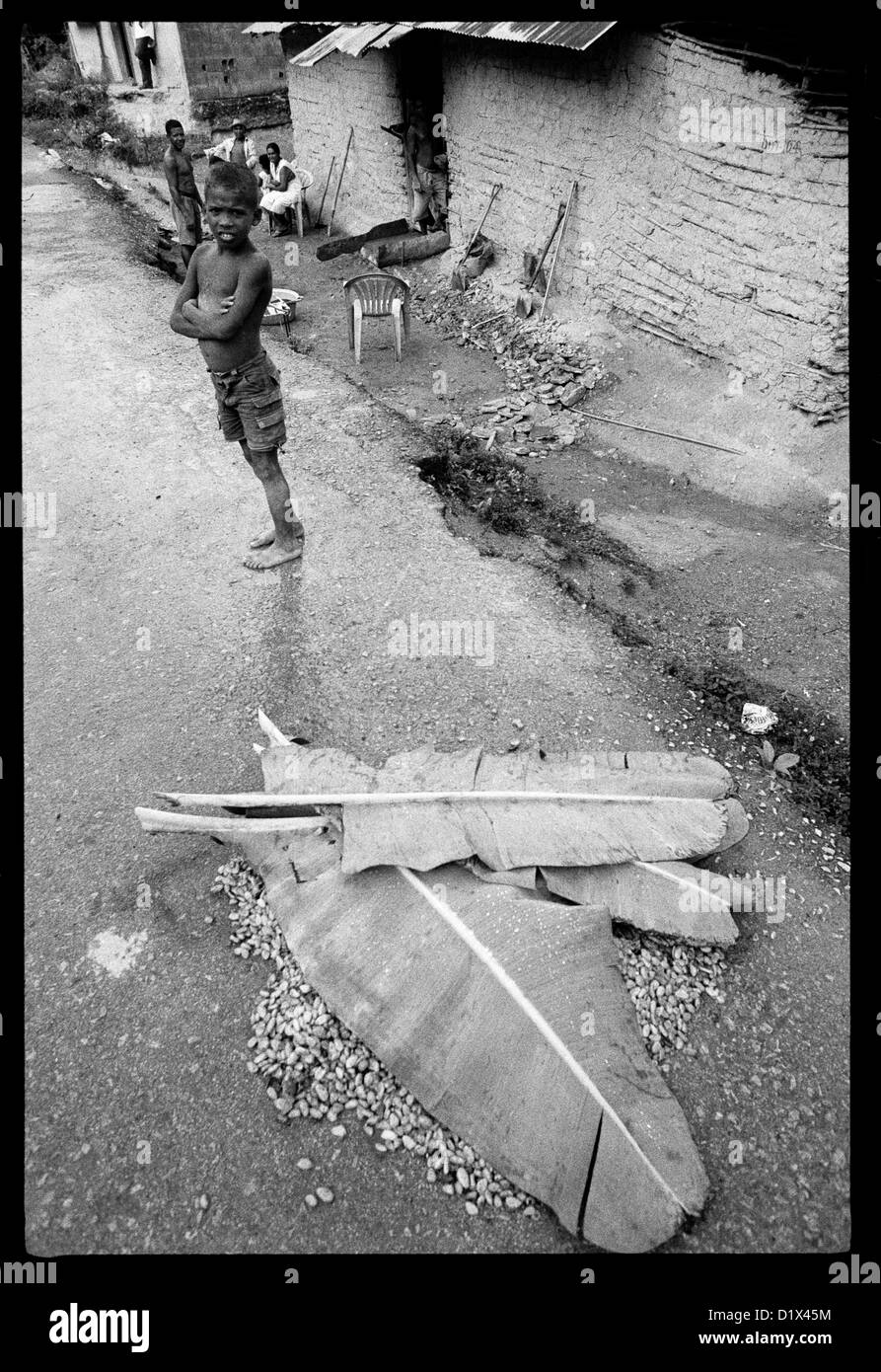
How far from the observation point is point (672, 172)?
25.2 ft

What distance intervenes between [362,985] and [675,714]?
2.54 meters

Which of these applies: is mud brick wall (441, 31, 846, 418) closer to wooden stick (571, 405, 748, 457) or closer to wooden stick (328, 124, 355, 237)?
wooden stick (571, 405, 748, 457)

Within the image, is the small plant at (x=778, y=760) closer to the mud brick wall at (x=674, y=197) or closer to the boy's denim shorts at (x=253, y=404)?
the boy's denim shorts at (x=253, y=404)

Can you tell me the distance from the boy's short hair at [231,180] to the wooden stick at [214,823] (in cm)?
329

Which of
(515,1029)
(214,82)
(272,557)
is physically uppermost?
(214,82)

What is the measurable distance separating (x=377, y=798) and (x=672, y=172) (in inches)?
285

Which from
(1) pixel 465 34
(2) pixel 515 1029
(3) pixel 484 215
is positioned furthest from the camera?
(3) pixel 484 215

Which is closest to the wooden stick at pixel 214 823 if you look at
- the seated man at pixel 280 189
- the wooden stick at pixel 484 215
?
the wooden stick at pixel 484 215

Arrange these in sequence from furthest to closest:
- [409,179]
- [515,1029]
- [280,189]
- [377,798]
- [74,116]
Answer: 1. [74,116]
2. [280,189]
3. [409,179]
4. [377,798]
5. [515,1029]

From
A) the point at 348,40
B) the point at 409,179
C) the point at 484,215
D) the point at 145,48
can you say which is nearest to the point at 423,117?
the point at 409,179

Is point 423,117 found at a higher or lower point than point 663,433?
higher

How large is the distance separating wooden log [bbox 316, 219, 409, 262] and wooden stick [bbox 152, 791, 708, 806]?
11391mm

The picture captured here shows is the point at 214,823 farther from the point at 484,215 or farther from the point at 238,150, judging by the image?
the point at 238,150
